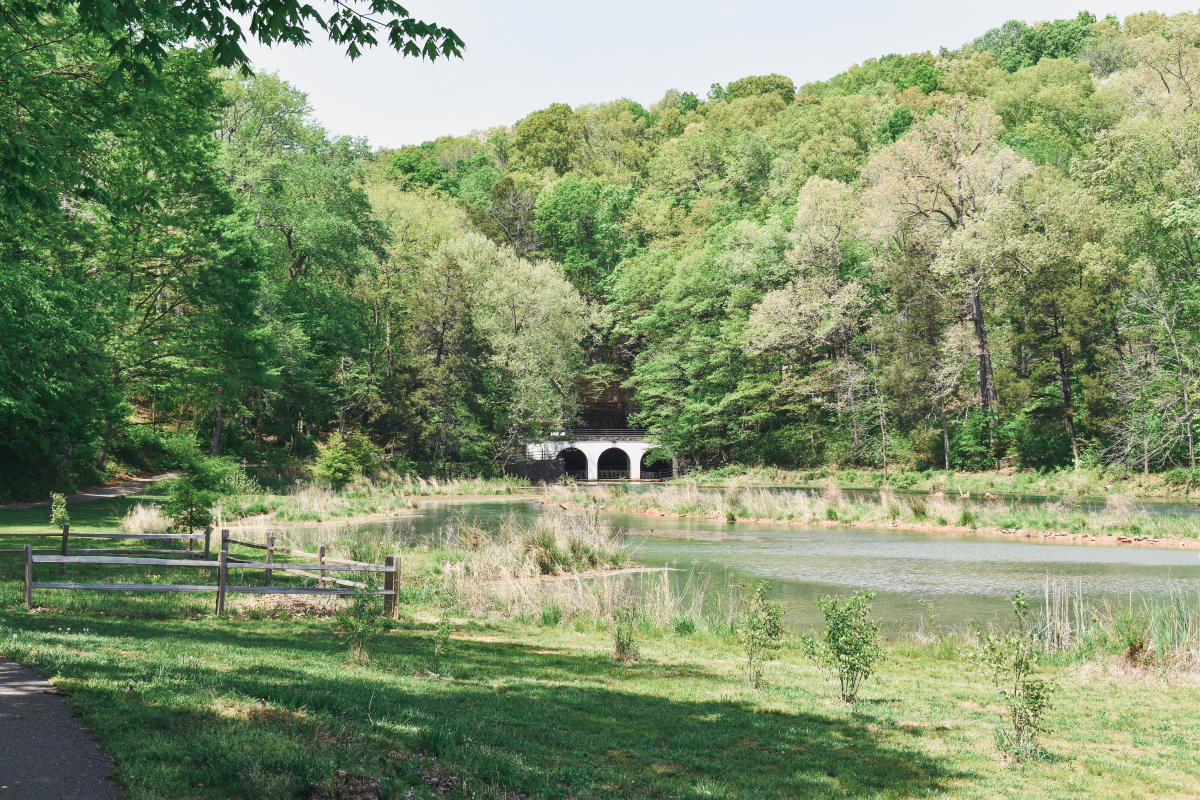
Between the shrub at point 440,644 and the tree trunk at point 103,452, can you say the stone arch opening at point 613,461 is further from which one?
the shrub at point 440,644

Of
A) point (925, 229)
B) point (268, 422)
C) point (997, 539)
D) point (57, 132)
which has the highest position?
point (925, 229)

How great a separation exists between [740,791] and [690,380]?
58887 millimetres

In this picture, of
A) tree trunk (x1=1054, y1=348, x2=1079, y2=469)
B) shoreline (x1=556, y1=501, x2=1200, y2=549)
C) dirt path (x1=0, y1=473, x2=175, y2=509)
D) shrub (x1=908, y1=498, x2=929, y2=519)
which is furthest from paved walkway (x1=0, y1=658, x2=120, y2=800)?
tree trunk (x1=1054, y1=348, x2=1079, y2=469)

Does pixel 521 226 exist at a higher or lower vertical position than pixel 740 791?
higher

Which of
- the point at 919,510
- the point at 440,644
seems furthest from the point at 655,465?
the point at 440,644

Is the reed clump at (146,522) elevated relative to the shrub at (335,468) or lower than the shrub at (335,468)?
lower

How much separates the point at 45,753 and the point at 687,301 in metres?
60.5

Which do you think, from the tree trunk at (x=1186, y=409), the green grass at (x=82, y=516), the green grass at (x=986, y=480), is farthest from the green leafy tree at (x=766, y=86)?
the green grass at (x=82, y=516)

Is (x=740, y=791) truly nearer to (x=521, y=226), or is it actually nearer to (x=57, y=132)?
(x=57, y=132)

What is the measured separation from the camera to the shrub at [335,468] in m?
39.9

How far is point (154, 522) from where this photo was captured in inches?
864

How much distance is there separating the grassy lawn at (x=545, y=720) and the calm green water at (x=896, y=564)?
18.2 ft

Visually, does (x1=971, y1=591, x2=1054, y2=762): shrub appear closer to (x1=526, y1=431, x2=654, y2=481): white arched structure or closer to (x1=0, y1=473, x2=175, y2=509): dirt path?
(x1=0, y1=473, x2=175, y2=509): dirt path

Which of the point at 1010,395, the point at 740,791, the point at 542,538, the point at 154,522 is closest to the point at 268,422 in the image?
the point at 154,522
